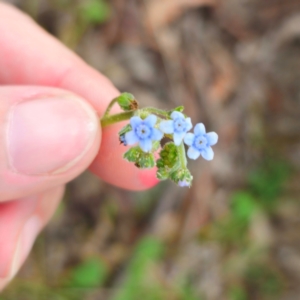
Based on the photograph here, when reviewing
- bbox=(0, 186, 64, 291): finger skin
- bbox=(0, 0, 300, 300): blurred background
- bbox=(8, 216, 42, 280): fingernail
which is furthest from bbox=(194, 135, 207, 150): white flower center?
bbox=(0, 0, 300, 300): blurred background

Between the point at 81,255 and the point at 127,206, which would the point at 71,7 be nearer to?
the point at 127,206

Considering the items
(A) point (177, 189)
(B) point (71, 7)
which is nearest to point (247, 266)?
(A) point (177, 189)

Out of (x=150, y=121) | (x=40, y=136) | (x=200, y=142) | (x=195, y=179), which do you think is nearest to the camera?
(x=150, y=121)

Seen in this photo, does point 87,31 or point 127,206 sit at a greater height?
point 87,31

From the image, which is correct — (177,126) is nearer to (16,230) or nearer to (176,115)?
(176,115)

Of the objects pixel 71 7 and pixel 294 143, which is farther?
pixel 294 143

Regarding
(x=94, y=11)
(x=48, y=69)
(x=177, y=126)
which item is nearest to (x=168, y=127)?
(x=177, y=126)
